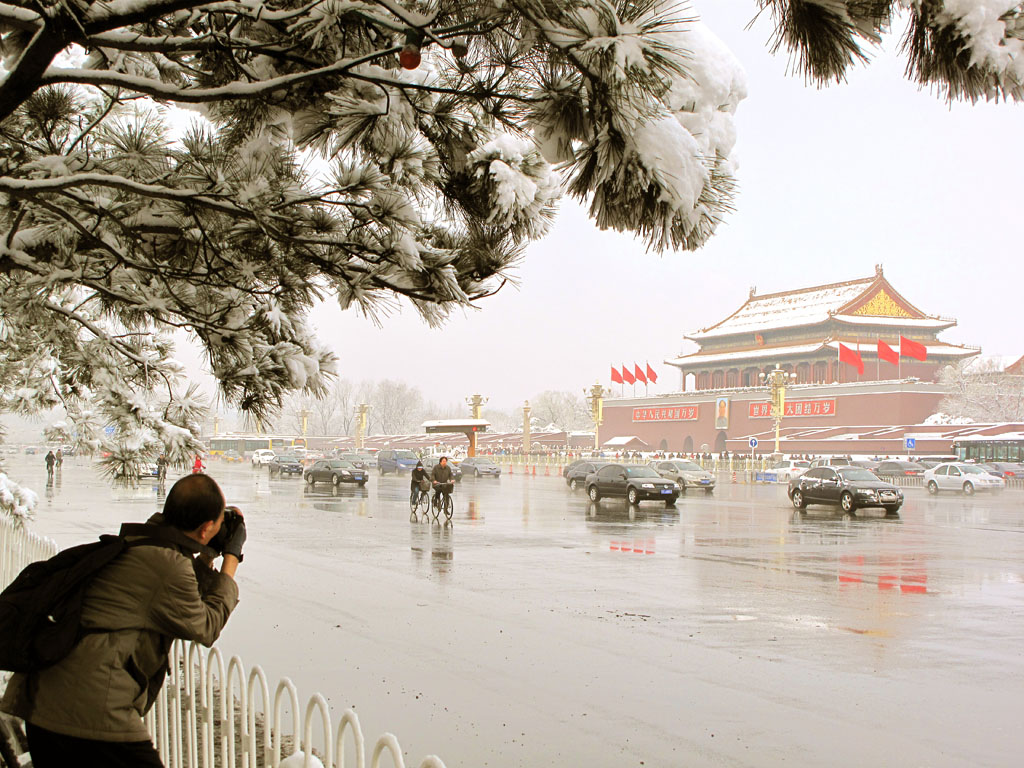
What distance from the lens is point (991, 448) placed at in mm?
47281

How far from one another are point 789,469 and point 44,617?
46406mm

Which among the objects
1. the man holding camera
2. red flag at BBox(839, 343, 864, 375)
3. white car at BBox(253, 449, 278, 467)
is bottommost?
white car at BBox(253, 449, 278, 467)

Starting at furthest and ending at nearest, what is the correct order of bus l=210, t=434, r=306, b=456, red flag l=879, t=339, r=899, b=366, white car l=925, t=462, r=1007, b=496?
bus l=210, t=434, r=306, b=456 < red flag l=879, t=339, r=899, b=366 < white car l=925, t=462, r=1007, b=496

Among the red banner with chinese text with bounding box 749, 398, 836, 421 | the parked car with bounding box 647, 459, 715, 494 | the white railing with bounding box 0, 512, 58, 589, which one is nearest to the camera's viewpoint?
the white railing with bounding box 0, 512, 58, 589

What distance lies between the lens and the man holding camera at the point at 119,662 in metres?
2.52

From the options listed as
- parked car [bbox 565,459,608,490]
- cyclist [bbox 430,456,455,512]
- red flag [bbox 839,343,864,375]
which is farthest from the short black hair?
red flag [bbox 839,343,864,375]

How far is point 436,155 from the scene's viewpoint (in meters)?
4.02

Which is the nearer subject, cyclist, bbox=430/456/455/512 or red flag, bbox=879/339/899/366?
cyclist, bbox=430/456/455/512

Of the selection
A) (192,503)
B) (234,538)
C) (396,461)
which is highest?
(192,503)

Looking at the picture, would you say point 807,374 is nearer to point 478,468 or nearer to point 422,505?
point 478,468

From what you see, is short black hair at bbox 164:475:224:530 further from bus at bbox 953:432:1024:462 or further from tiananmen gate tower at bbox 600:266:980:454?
tiananmen gate tower at bbox 600:266:980:454

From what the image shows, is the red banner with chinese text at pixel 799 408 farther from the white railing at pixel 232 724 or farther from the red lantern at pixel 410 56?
the red lantern at pixel 410 56

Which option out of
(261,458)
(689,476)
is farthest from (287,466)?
(689,476)

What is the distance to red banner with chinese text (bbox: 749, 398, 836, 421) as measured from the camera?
2279 inches
